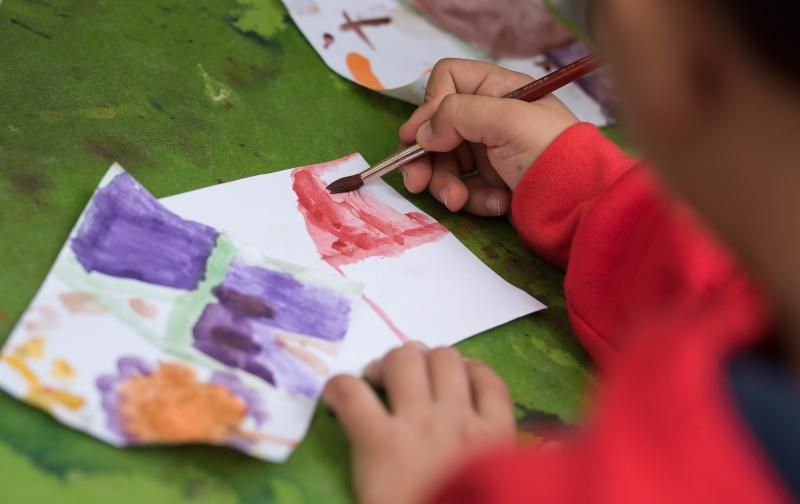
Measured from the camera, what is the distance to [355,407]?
706 millimetres

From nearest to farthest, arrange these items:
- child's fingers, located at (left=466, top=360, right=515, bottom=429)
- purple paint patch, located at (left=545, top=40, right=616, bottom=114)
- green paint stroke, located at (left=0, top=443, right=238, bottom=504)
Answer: green paint stroke, located at (left=0, top=443, right=238, bottom=504) < child's fingers, located at (left=466, top=360, right=515, bottom=429) < purple paint patch, located at (left=545, top=40, right=616, bottom=114)

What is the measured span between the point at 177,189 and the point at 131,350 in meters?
0.22

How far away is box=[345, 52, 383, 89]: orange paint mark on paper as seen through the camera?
113 centimetres

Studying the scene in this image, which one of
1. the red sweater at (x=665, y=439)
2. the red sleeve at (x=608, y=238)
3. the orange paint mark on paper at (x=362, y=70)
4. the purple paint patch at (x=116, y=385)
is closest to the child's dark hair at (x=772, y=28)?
the red sweater at (x=665, y=439)

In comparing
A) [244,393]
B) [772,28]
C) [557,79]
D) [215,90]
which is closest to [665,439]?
[772,28]

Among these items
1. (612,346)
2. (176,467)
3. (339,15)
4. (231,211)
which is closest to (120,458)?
(176,467)

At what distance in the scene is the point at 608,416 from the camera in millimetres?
540

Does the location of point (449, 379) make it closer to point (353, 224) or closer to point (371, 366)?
point (371, 366)

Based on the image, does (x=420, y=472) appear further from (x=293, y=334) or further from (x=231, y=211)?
(x=231, y=211)

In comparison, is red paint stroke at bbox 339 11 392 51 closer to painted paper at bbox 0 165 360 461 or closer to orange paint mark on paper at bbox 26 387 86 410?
painted paper at bbox 0 165 360 461

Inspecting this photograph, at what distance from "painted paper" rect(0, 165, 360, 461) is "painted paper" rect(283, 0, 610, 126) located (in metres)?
0.38

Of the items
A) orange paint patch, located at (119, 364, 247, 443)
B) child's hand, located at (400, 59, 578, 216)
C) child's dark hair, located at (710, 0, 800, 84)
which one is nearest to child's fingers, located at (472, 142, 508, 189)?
child's hand, located at (400, 59, 578, 216)

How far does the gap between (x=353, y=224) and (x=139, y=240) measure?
0.22m

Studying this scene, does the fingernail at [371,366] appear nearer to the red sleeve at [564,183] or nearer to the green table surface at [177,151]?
the green table surface at [177,151]
